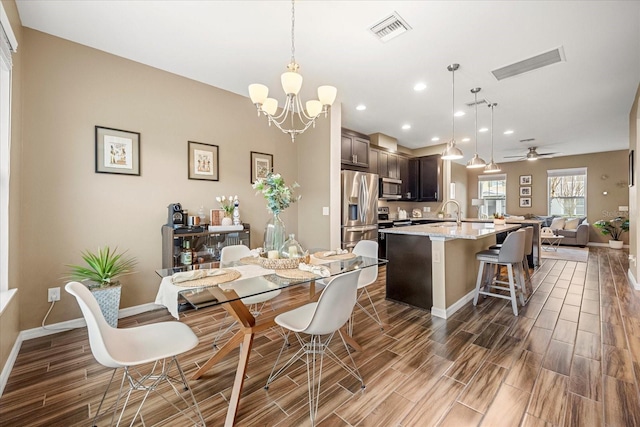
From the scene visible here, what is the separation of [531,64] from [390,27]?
1.83 m

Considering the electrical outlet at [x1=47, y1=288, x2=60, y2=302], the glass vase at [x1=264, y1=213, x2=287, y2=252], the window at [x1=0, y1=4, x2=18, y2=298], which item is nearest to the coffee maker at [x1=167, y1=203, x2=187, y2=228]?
the electrical outlet at [x1=47, y1=288, x2=60, y2=302]

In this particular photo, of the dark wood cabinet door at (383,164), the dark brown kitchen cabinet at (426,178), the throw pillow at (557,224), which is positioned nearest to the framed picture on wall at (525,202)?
the throw pillow at (557,224)

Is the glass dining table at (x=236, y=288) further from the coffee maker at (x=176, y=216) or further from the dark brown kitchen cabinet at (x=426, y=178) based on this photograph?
the dark brown kitchen cabinet at (x=426, y=178)

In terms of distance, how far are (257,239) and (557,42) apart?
13.2ft

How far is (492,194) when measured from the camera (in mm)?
10055

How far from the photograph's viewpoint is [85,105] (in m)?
2.75

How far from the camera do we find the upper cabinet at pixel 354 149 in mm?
4805

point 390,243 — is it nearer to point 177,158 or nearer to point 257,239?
point 257,239

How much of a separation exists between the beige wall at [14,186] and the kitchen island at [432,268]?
347cm

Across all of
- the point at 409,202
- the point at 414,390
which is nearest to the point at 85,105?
the point at 414,390

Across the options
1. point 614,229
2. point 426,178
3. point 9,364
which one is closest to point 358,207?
point 426,178

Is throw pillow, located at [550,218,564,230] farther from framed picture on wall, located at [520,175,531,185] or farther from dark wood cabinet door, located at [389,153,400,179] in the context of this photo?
dark wood cabinet door, located at [389,153,400,179]

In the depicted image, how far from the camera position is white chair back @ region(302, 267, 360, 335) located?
1508 millimetres

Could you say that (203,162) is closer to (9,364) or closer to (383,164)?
(9,364)
